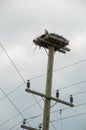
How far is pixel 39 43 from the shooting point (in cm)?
2088

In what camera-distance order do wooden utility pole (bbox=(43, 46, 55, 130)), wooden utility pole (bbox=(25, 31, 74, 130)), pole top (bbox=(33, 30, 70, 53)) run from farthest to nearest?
1. pole top (bbox=(33, 30, 70, 53))
2. wooden utility pole (bbox=(25, 31, 74, 130))
3. wooden utility pole (bbox=(43, 46, 55, 130))

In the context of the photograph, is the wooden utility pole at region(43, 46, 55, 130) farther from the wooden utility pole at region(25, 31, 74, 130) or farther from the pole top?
the pole top

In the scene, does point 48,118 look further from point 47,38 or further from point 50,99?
point 47,38

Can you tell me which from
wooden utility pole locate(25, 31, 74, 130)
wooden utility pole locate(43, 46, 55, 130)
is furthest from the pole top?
wooden utility pole locate(43, 46, 55, 130)

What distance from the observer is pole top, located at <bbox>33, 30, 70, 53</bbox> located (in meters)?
20.4

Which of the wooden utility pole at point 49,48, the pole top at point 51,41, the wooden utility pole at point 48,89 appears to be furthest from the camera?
the pole top at point 51,41

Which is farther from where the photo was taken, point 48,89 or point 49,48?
point 49,48

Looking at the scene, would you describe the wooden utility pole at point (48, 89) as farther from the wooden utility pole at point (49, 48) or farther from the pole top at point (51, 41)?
the pole top at point (51, 41)

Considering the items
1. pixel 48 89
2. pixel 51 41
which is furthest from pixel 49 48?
pixel 48 89

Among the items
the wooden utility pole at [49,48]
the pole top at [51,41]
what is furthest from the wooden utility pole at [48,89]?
the pole top at [51,41]

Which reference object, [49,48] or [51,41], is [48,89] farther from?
[51,41]

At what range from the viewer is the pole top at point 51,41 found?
66.9ft

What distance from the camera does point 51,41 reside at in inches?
808

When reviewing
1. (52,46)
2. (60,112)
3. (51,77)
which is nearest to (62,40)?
(52,46)
